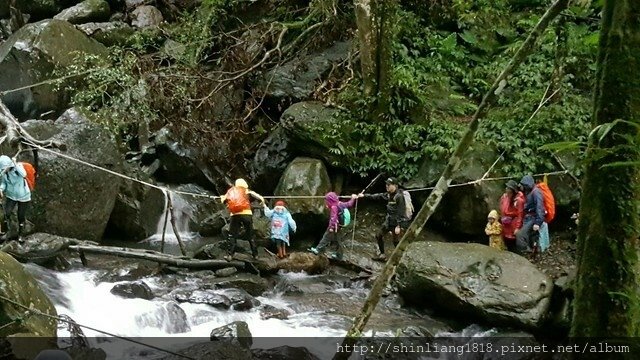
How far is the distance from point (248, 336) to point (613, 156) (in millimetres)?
5836

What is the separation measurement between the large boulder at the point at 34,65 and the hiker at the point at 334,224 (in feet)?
23.6

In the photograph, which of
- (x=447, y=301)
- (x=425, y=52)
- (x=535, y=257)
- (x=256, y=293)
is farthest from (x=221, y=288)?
(x=425, y=52)

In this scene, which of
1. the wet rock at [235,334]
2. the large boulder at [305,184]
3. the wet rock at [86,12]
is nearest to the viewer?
the wet rock at [235,334]

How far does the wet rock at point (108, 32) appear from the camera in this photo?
1608 cm

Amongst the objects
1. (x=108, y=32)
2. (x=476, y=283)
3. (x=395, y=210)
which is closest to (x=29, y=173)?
(x=395, y=210)

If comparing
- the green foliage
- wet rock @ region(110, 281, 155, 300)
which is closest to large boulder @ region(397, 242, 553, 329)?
the green foliage

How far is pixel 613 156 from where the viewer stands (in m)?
2.56

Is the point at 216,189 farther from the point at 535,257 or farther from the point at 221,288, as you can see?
the point at 535,257

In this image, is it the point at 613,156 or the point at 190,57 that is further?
the point at 190,57

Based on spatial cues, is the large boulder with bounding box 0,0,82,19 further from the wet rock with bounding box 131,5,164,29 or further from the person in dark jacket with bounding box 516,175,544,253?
the person in dark jacket with bounding box 516,175,544,253

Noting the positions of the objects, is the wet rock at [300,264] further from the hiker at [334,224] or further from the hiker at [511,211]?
the hiker at [511,211]

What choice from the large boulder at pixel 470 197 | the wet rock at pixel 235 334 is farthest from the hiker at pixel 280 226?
the large boulder at pixel 470 197

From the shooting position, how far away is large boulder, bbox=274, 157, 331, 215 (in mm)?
11789

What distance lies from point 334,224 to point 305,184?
1.61 m
